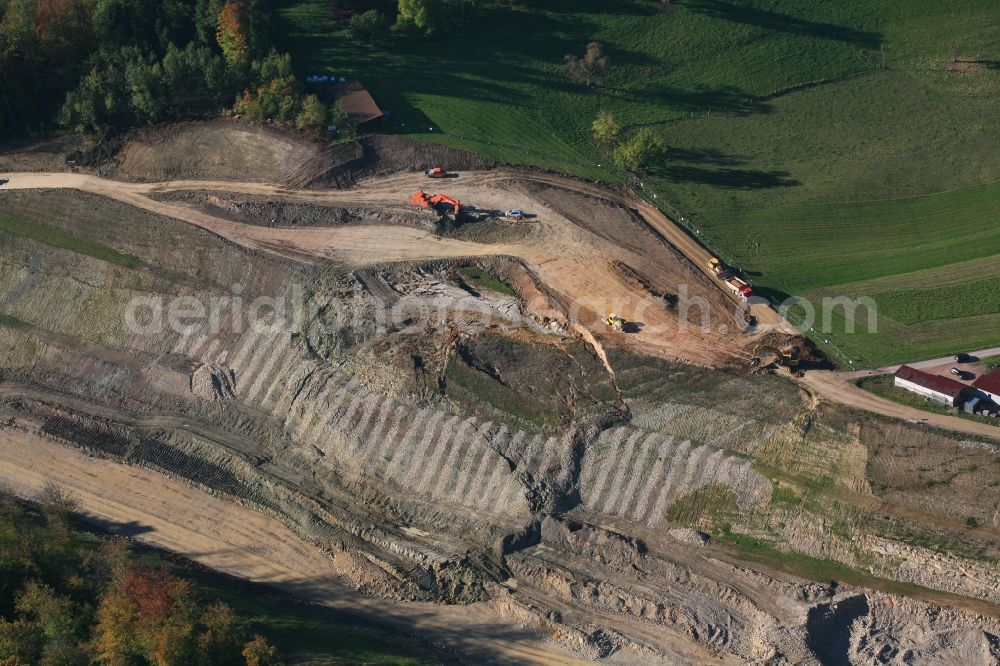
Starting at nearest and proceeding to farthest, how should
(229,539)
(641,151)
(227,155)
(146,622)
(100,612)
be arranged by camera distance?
(146,622), (100,612), (229,539), (641,151), (227,155)

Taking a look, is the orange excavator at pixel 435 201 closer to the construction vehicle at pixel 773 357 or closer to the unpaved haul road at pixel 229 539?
the construction vehicle at pixel 773 357

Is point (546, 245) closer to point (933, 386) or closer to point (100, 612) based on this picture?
point (933, 386)

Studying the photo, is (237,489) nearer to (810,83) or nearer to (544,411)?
(544,411)

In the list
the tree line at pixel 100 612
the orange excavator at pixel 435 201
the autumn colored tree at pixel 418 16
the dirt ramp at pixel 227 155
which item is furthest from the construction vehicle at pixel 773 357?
the autumn colored tree at pixel 418 16

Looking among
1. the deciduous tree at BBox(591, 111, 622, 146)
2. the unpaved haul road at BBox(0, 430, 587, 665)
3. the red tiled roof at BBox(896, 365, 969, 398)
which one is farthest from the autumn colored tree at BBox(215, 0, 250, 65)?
the red tiled roof at BBox(896, 365, 969, 398)

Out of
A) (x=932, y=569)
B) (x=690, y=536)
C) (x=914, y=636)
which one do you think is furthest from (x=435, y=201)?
(x=914, y=636)

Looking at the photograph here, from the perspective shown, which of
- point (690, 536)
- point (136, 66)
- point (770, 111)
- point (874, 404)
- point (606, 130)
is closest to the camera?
point (690, 536)
